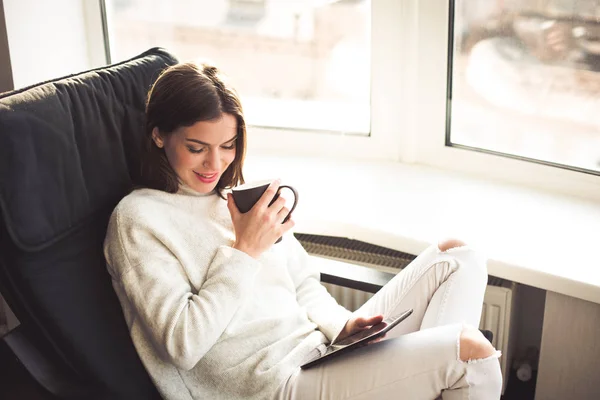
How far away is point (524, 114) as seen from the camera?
6.37ft

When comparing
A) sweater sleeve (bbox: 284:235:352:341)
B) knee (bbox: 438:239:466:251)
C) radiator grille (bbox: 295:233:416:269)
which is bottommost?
radiator grille (bbox: 295:233:416:269)

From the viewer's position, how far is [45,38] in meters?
2.01

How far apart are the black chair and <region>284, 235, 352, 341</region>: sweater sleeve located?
375 mm

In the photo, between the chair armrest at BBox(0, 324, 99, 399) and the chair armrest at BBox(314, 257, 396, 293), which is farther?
the chair armrest at BBox(314, 257, 396, 293)

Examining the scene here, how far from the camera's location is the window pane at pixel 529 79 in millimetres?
1771

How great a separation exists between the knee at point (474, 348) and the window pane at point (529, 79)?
829mm

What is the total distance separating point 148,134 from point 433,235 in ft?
2.41

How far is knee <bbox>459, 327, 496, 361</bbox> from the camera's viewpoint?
124cm

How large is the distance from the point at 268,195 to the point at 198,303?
24 cm

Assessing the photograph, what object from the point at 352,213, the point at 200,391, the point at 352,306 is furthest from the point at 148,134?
the point at 352,306

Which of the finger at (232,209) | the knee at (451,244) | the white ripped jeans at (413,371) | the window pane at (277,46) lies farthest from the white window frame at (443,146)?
the finger at (232,209)

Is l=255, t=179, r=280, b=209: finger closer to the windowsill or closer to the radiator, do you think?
the windowsill

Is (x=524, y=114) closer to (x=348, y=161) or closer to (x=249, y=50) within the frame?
(x=348, y=161)

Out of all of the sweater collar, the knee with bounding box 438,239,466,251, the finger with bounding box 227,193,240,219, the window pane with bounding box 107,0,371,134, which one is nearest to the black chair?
the sweater collar
